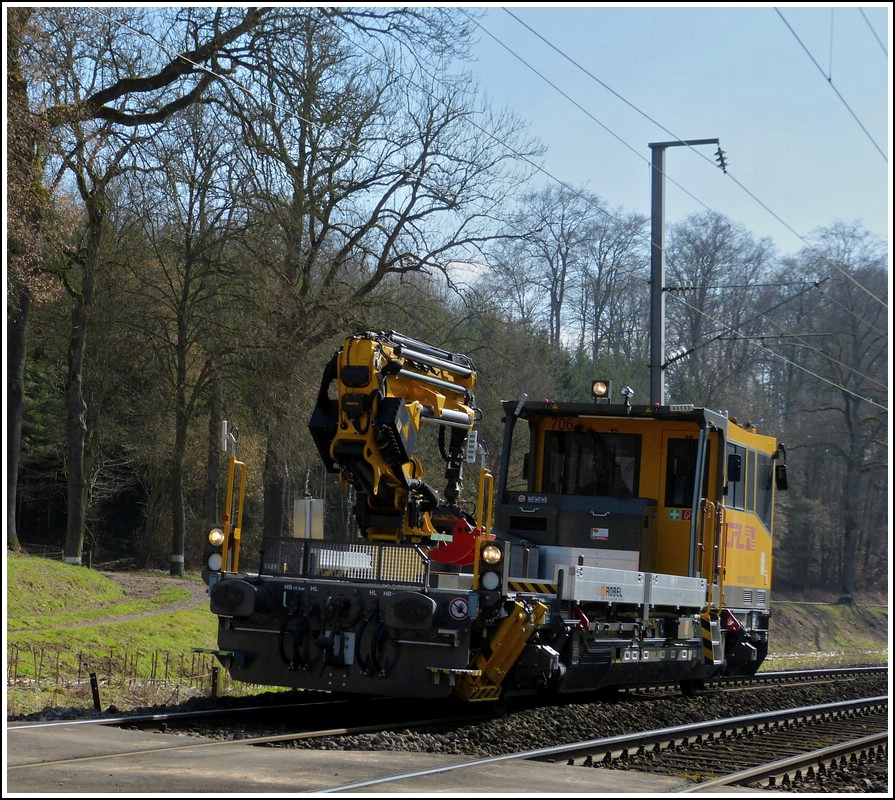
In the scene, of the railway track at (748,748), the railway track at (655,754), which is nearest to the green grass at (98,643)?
the railway track at (655,754)

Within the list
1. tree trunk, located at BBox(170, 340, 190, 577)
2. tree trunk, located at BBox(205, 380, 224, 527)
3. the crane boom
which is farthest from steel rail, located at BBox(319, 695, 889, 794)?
tree trunk, located at BBox(170, 340, 190, 577)

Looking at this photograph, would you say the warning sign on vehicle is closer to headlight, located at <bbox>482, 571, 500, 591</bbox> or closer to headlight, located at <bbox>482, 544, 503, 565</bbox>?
headlight, located at <bbox>482, 571, 500, 591</bbox>

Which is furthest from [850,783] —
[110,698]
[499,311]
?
[499,311]

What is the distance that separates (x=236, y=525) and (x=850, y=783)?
245 inches

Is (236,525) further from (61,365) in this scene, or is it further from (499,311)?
(61,365)

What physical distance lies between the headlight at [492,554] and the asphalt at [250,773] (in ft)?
7.05

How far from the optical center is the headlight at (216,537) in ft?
38.6

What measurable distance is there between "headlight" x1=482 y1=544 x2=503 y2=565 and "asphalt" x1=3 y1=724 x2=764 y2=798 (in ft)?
7.05

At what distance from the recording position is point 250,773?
800 centimetres

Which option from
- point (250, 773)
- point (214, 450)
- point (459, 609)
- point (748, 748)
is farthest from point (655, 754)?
point (214, 450)

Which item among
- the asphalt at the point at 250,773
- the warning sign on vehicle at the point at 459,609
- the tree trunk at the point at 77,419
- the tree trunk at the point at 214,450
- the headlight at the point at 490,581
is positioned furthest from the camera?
the tree trunk at the point at 77,419

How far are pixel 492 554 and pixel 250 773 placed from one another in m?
3.52

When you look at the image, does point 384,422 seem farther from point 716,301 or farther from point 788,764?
point 716,301

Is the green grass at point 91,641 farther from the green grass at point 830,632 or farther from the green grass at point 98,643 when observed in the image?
the green grass at point 830,632
